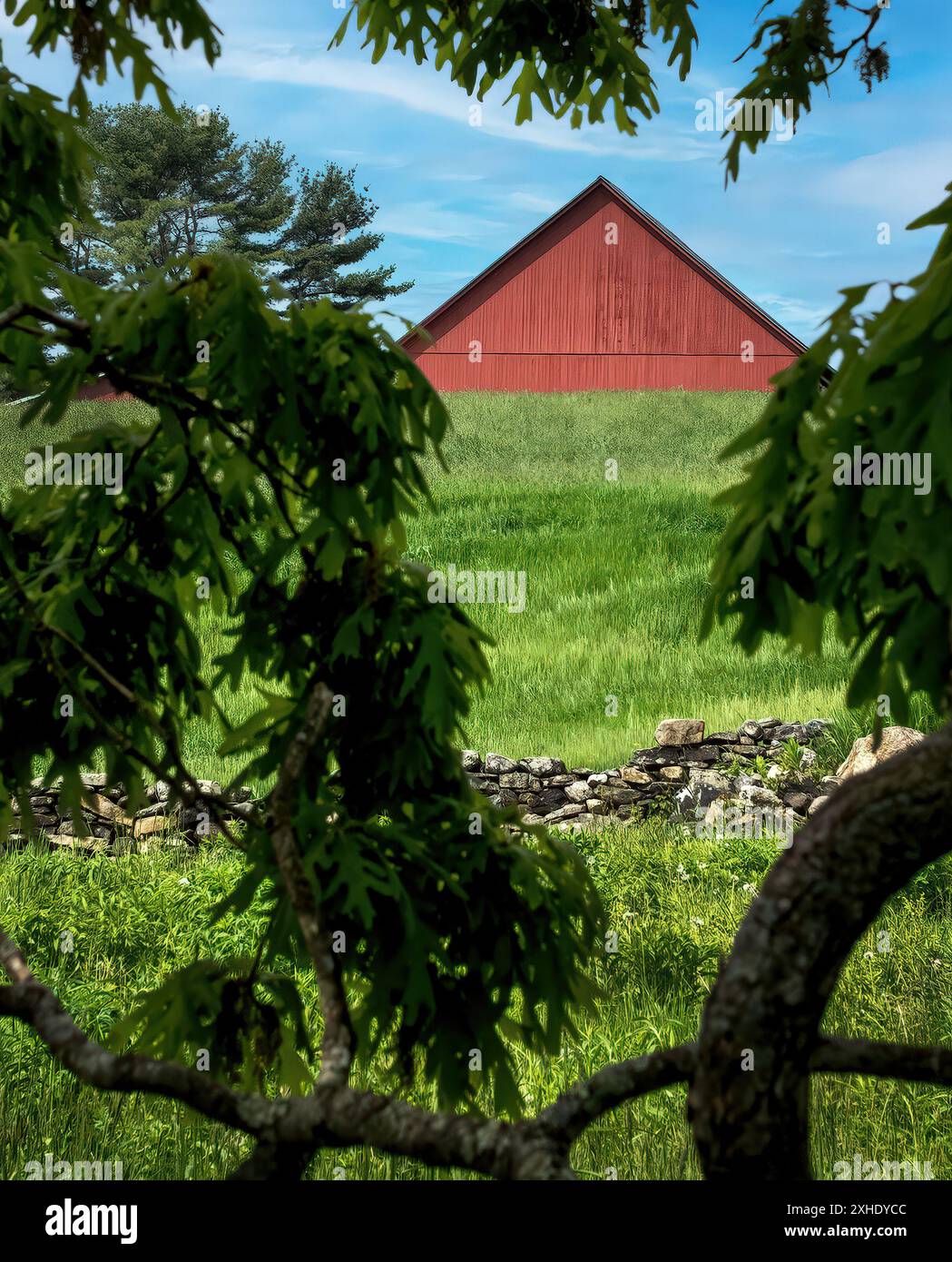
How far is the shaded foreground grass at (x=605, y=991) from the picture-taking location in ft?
16.3

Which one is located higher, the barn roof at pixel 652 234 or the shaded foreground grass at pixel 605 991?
the barn roof at pixel 652 234

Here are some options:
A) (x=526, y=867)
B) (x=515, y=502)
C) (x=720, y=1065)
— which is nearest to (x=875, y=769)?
(x=720, y=1065)

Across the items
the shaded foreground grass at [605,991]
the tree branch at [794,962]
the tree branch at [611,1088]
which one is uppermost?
the tree branch at [794,962]

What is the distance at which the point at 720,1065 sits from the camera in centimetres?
209

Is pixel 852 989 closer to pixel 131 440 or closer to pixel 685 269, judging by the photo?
pixel 131 440

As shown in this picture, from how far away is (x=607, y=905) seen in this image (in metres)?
7.62

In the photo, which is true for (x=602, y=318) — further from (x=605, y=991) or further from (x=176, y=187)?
(x=605, y=991)

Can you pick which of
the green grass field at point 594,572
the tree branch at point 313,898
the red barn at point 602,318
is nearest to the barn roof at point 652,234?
the red barn at point 602,318

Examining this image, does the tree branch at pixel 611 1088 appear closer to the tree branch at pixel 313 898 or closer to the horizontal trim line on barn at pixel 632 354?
the tree branch at pixel 313 898

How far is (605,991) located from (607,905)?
135cm

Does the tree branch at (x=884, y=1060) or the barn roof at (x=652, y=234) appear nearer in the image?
the tree branch at (x=884, y=1060)

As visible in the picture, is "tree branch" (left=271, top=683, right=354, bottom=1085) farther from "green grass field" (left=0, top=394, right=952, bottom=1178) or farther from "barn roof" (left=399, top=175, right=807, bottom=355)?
"barn roof" (left=399, top=175, right=807, bottom=355)

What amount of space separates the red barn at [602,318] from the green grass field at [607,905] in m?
14.1

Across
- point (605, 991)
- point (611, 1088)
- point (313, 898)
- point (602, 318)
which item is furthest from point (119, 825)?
point (602, 318)
